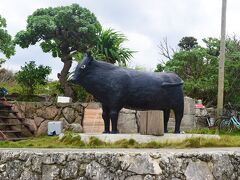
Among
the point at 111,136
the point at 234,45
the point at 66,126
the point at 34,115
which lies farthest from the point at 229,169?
the point at 234,45

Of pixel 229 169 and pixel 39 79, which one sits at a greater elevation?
pixel 39 79

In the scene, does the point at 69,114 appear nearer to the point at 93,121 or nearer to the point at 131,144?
the point at 93,121

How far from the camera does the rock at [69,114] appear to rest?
13.2 m

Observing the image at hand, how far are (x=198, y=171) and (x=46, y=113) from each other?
306 inches

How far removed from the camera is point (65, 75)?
51.6ft

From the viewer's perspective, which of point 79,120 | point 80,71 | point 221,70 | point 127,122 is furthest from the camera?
point 221,70

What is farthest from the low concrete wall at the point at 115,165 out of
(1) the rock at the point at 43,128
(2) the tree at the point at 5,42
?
(2) the tree at the point at 5,42

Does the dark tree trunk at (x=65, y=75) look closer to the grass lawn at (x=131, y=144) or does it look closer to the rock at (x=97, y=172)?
the grass lawn at (x=131, y=144)

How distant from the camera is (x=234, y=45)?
21.8m

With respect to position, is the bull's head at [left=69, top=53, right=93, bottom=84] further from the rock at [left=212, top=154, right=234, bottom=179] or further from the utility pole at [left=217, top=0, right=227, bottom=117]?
the utility pole at [left=217, top=0, right=227, bottom=117]

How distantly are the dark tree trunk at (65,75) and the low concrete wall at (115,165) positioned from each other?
9171mm

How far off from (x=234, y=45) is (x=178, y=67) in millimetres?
3901

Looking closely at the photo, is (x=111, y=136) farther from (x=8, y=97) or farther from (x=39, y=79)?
(x=39, y=79)

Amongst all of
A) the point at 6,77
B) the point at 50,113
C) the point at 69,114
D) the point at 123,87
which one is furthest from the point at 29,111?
the point at 6,77
